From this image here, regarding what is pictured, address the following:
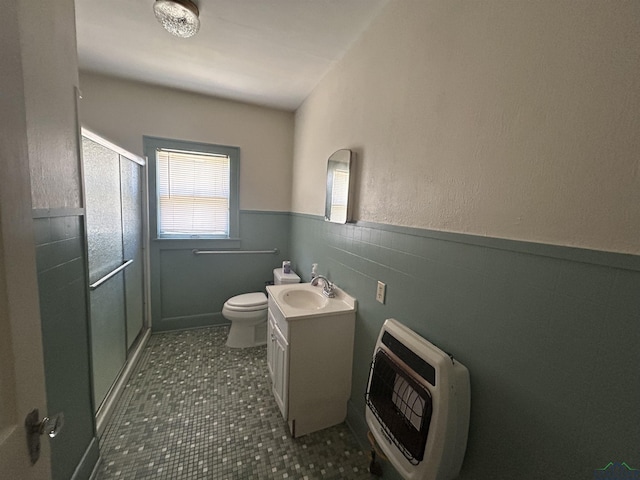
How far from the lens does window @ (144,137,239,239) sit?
2.56 metres

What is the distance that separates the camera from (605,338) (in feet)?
1.99

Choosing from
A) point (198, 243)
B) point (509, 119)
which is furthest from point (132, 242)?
point (509, 119)

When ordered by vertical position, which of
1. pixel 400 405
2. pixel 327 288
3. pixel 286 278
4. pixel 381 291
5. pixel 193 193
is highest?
pixel 193 193

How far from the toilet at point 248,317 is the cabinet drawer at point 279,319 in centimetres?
63

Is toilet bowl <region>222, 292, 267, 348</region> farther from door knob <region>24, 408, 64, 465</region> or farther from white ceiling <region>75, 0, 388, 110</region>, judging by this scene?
white ceiling <region>75, 0, 388, 110</region>

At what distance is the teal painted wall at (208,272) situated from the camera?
8.79 ft

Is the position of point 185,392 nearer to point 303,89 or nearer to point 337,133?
point 337,133

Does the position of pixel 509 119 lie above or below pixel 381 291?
above

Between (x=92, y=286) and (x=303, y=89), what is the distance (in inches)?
88.5

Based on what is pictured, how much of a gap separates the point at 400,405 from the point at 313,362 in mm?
645

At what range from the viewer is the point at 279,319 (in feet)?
5.42

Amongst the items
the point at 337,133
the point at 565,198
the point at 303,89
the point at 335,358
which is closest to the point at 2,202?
the point at 565,198

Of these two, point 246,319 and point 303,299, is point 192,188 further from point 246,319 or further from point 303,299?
point 303,299

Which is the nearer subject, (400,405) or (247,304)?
(400,405)
